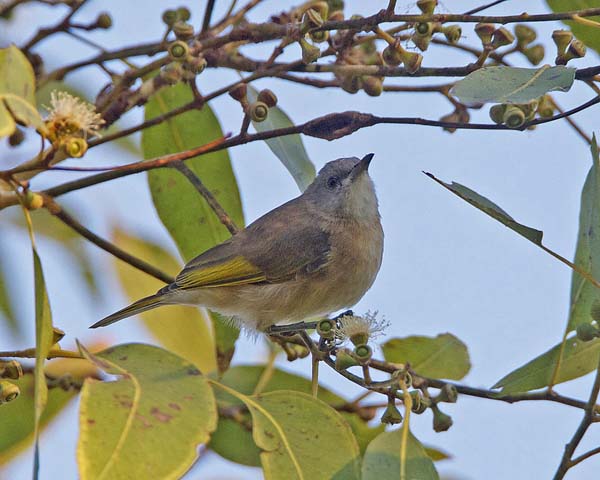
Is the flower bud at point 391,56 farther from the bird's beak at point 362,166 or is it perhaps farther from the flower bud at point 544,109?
the bird's beak at point 362,166

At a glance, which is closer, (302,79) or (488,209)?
(488,209)

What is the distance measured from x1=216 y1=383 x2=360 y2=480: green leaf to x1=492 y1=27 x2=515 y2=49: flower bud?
110 centimetres

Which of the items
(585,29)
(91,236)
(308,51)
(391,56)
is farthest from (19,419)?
(585,29)

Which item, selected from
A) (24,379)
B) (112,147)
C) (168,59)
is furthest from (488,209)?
(112,147)

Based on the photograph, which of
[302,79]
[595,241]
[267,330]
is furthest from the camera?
[267,330]

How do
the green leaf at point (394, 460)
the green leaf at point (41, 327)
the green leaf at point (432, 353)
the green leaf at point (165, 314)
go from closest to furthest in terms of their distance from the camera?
the green leaf at point (41, 327), the green leaf at point (394, 460), the green leaf at point (432, 353), the green leaf at point (165, 314)

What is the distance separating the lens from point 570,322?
255cm

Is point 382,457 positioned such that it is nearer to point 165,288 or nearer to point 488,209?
point 488,209

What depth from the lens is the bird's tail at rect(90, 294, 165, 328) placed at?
345cm

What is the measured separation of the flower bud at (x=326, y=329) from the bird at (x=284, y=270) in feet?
3.30

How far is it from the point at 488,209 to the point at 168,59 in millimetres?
1152

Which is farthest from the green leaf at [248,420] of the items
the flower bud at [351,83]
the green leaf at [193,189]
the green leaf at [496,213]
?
the flower bud at [351,83]

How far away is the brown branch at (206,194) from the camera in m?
2.87

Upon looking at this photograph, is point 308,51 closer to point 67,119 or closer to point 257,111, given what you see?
point 257,111
